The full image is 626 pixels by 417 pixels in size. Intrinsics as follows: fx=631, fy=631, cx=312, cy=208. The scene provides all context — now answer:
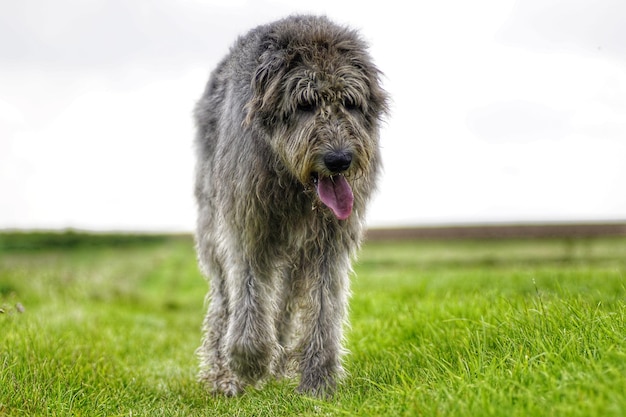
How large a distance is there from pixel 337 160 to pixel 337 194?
0.37 meters

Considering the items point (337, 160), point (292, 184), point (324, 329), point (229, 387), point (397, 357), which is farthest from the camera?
point (229, 387)

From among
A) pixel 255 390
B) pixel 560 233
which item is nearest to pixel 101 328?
pixel 255 390

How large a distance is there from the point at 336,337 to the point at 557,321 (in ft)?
5.91

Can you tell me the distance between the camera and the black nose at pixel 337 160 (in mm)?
4656

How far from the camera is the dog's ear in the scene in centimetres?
489

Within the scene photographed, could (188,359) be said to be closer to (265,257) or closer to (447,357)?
(265,257)

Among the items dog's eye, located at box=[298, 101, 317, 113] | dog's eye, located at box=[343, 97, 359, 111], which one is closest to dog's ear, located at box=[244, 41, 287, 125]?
dog's eye, located at box=[298, 101, 317, 113]

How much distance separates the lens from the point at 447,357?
5.34m

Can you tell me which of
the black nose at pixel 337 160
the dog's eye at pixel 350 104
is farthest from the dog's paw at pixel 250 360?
the dog's eye at pixel 350 104

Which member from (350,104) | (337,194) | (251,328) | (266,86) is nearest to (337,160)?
(337,194)

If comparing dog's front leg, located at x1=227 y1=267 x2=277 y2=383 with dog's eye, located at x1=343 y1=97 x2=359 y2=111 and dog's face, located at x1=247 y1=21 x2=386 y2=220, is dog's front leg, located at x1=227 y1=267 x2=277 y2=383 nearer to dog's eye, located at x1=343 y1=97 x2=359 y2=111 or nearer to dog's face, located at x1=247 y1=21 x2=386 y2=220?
dog's face, located at x1=247 y1=21 x2=386 y2=220

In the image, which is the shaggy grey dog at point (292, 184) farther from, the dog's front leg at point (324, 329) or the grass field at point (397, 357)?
the grass field at point (397, 357)

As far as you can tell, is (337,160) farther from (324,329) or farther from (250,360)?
(250,360)

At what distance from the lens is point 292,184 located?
5234 millimetres
